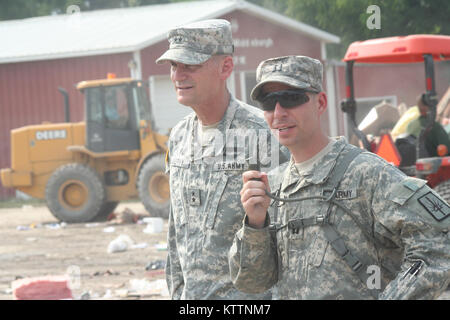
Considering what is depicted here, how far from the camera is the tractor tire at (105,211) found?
47.1 ft

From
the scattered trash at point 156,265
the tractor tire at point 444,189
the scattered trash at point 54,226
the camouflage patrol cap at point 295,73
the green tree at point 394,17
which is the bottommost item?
the scattered trash at point 54,226

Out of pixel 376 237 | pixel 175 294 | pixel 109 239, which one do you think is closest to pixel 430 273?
pixel 376 237

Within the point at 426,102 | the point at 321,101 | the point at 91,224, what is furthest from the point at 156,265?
the point at 321,101

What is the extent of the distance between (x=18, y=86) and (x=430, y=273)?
18790 mm

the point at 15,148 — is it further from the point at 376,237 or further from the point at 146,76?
the point at 376,237

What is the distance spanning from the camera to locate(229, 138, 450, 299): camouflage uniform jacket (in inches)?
85.6

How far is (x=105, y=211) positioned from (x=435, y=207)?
41.9 feet

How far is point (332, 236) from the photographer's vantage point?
233cm

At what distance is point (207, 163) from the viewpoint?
3.26 meters

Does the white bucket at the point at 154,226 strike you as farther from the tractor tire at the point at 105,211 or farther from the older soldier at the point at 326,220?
the older soldier at the point at 326,220

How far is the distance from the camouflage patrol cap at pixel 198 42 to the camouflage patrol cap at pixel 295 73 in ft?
2.31

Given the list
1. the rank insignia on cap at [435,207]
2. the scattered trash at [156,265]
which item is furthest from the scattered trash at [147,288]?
the rank insignia on cap at [435,207]

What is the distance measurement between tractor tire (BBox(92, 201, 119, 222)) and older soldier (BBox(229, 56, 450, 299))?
39.3ft

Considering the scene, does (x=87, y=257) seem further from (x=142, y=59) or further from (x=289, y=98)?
(x=142, y=59)
